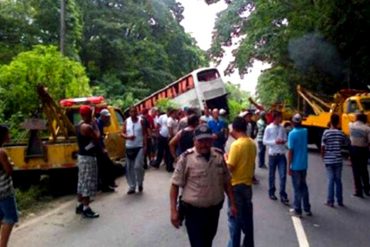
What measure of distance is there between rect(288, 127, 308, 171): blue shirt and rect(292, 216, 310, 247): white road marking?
0.86 meters

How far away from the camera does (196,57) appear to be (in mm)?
44312

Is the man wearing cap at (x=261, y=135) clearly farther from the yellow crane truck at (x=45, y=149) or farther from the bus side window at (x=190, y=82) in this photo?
the bus side window at (x=190, y=82)

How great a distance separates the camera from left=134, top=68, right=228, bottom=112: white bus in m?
30.5

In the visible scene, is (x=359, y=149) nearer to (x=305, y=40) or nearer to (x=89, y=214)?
(x=89, y=214)

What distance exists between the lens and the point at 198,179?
16.4 ft

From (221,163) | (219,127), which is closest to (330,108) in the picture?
(219,127)

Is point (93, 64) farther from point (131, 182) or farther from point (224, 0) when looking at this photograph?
point (131, 182)

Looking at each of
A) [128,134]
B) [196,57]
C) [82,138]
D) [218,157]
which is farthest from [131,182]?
[196,57]

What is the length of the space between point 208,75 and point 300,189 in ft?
75.3

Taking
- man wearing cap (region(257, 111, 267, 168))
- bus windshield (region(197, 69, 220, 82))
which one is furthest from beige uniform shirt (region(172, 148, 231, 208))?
bus windshield (region(197, 69, 220, 82))

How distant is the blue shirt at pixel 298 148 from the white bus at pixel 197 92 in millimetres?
21187

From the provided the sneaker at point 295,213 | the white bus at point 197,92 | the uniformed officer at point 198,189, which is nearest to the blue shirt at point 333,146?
the sneaker at point 295,213

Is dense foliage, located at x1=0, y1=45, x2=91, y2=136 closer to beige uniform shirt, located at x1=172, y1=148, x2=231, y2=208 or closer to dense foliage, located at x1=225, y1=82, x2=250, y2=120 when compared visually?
dense foliage, located at x1=225, y1=82, x2=250, y2=120

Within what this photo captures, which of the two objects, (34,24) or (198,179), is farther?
(34,24)
